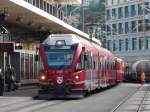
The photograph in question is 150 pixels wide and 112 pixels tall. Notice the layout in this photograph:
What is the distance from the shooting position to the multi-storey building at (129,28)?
116 m

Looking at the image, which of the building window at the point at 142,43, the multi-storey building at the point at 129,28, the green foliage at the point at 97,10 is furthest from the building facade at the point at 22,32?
the green foliage at the point at 97,10

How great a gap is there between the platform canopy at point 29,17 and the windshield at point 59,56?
4233 mm

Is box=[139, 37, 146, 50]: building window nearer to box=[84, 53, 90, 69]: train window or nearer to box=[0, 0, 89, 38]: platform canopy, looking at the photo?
box=[0, 0, 89, 38]: platform canopy

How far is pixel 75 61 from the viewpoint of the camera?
98.3 ft

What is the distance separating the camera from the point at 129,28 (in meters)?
122

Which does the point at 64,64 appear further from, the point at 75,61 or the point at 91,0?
the point at 91,0

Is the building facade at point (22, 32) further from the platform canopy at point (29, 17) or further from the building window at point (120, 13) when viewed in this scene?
the building window at point (120, 13)

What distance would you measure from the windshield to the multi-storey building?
267 feet

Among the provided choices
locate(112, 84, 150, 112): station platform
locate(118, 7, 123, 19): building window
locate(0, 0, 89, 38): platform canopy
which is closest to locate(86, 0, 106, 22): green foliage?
locate(118, 7, 123, 19): building window

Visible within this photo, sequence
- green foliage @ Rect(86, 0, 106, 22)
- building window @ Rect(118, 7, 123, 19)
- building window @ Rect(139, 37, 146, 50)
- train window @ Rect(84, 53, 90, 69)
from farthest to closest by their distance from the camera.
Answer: green foliage @ Rect(86, 0, 106, 22) < building window @ Rect(118, 7, 123, 19) < building window @ Rect(139, 37, 146, 50) < train window @ Rect(84, 53, 90, 69)

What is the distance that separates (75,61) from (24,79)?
18.2 m

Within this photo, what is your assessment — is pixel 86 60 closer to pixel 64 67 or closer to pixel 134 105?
pixel 64 67

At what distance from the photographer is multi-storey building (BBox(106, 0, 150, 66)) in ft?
379

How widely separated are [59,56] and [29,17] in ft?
39.8
